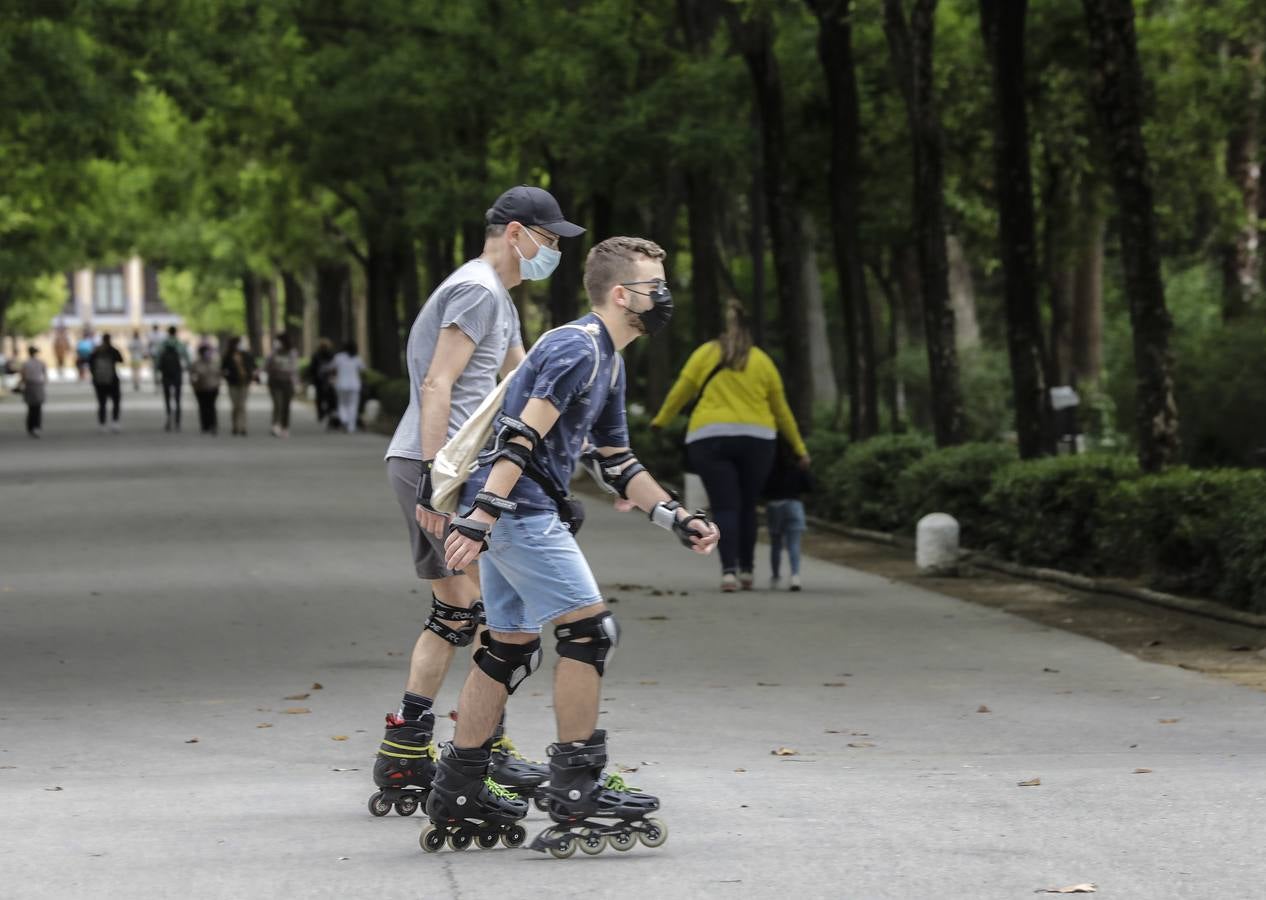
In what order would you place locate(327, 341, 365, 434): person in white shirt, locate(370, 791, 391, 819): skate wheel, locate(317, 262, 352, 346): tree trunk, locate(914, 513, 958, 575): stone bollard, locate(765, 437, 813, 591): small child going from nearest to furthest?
locate(370, 791, 391, 819): skate wheel
locate(765, 437, 813, 591): small child
locate(914, 513, 958, 575): stone bollard
locate(327, 341, 365, 434): person in white shirt
locate(317, 262, 352, 346): tree trunk

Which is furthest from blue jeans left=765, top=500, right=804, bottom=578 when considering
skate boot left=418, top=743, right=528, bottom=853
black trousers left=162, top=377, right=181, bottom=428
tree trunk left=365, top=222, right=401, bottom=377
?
tree trunk left=365, top=222, right=401, bottom=377

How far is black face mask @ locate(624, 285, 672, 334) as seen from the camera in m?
6.76

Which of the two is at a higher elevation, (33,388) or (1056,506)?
(33,388)

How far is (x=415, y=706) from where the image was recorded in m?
7.46

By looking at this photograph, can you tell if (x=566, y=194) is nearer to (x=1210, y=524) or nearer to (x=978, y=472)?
(x=978, y=472)

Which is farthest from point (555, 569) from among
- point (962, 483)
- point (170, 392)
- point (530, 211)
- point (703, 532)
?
point (170, 392)

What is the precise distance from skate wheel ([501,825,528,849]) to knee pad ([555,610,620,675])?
565 millimetres

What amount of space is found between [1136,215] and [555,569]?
10.7 m

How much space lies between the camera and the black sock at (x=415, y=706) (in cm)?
745

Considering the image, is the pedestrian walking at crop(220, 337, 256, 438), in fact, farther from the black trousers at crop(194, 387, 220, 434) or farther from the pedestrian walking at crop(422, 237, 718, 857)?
the pedestrian walking at crop(422, 237, 718, 857)

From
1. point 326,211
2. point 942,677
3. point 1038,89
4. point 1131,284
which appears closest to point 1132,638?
point 942,677

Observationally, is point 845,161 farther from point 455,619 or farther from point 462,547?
point 462,547

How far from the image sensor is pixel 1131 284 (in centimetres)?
1669

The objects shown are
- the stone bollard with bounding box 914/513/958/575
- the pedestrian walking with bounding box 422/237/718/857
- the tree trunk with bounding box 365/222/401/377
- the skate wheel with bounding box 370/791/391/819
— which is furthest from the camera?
the tree trunk with bounding box 365/222/401/377
